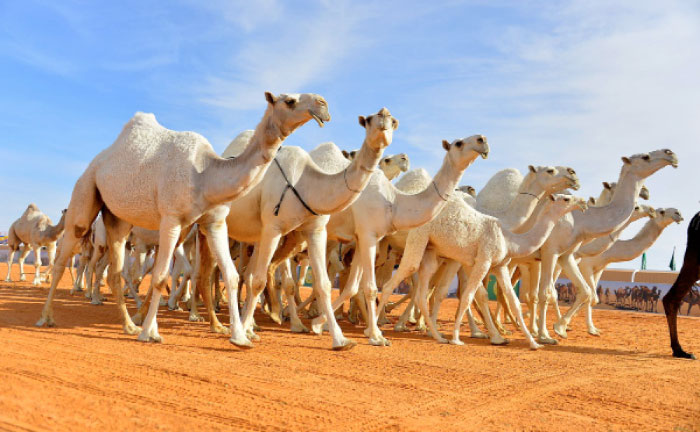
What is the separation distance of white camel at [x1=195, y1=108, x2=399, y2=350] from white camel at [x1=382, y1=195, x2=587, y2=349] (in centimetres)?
211

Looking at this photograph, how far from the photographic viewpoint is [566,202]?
34.6ft

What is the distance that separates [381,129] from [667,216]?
9958 millimetres

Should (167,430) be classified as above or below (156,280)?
below

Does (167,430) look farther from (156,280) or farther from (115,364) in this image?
(156,280)

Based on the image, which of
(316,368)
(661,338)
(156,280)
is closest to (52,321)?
(156,280)

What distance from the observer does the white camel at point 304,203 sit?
26.0ft

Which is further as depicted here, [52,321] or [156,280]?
[52,321]

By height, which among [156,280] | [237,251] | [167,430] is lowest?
[167,430]

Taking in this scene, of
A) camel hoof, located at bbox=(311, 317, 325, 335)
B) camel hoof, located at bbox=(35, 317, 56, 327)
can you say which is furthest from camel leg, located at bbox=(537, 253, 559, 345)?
camel hoof, located at bbox=(35, 317, 56, 327)

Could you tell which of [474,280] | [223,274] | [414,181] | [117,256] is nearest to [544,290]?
[474,280]

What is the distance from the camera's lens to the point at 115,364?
19.8 ft

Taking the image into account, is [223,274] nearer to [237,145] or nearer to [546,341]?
[237,145]

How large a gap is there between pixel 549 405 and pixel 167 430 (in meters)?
3.49

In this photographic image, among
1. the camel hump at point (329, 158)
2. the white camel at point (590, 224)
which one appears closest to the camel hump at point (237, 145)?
the camel hump at point (329, 158)
